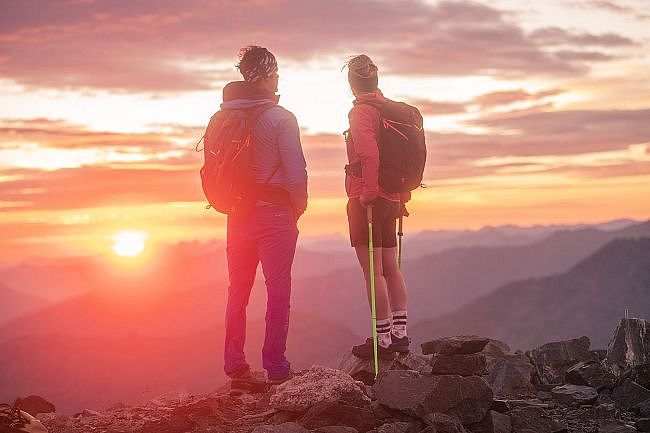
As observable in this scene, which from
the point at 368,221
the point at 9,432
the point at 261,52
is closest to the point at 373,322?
the point at 368,221

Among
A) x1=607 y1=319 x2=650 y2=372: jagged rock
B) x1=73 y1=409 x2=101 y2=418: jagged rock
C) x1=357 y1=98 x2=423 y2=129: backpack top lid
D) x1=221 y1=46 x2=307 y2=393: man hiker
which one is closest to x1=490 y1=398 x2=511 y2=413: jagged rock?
x1=221 y1=46 x2=307 y2=393: man hiker

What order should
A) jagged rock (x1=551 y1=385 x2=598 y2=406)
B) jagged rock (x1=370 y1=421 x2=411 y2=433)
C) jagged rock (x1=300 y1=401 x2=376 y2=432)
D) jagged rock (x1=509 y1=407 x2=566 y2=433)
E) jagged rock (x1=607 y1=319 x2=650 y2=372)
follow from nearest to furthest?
1. jagged rock (x1=370 y1=421 x2=411 y2=433)
2. jagged rock (x1=300 y1=401 x2=376 y2=432)
3. jagged rock (x1=509 y1=407 x2=566 y2=433)
4. jagged rock (x1=551 y1=385 x2=598 y2=406)
5. jagged rock (x1=607 y1=319 x2=650 y2=372)

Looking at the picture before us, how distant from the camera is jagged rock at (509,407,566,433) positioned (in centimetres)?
1109

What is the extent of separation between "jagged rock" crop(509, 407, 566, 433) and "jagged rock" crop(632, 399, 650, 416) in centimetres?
158

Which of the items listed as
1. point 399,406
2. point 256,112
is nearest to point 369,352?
point 399,406

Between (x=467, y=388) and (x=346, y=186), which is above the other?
(x=346, y=186)

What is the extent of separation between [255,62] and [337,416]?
426cm

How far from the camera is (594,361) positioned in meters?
14.5

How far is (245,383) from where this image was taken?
36.1 ft

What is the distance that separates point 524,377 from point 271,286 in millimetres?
5348

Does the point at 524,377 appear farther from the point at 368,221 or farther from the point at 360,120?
the point at 360,120

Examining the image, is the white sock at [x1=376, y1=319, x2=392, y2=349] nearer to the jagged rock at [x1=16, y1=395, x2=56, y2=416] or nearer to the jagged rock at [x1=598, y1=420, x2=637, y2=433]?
the jagged rock at [x1=598, y1=420, x2=637, y2=433]

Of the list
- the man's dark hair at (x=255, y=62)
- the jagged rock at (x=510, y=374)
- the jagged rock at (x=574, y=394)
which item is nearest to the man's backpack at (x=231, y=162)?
the man's dark hair at (x=255, y=62)

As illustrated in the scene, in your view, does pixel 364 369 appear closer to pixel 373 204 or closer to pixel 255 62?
pixel 373 204
